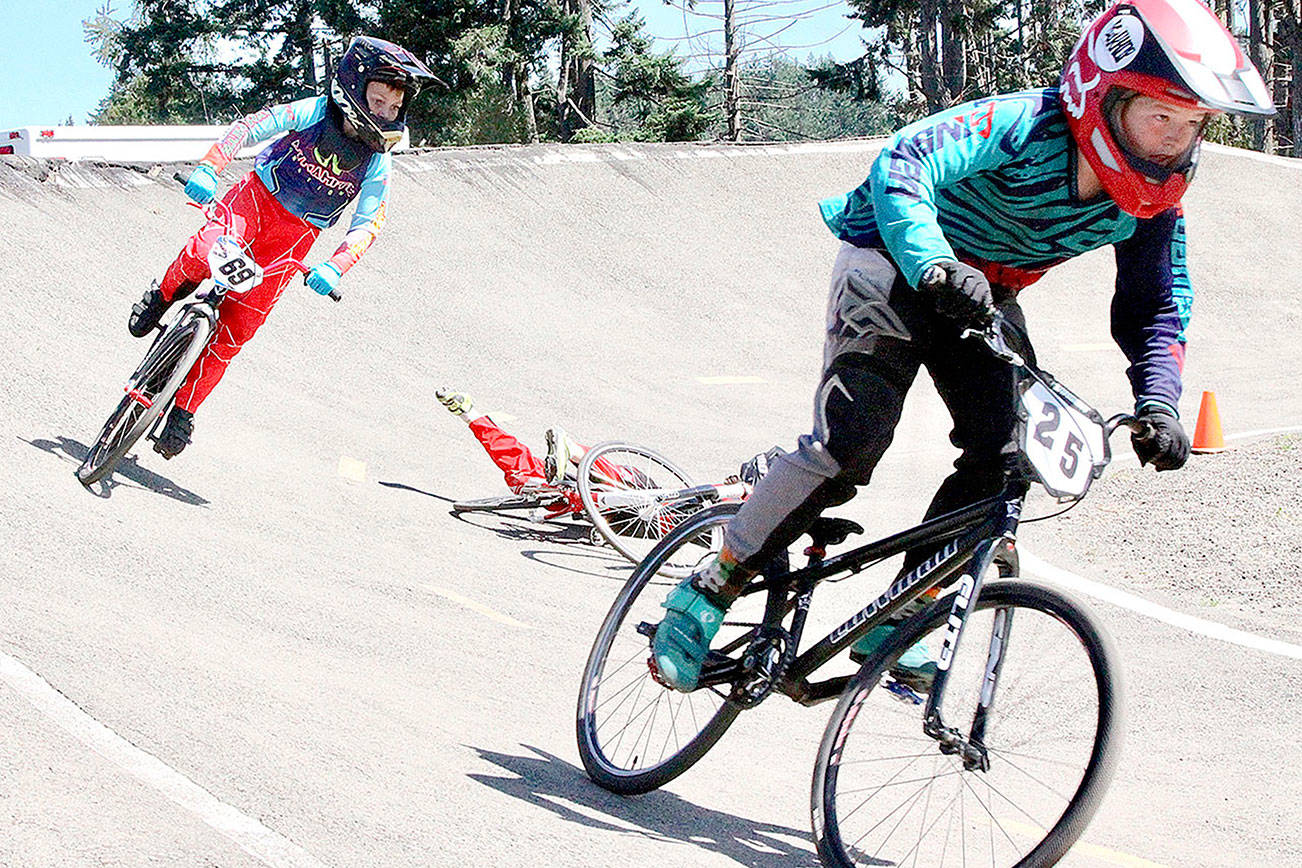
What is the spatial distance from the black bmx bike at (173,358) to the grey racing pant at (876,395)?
4005 mm

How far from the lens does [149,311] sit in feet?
25.2

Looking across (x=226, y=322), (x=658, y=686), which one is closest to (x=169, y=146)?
(x=226, y=322)

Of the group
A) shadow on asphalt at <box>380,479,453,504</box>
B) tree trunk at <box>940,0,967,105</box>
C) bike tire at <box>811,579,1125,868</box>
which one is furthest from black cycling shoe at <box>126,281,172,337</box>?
tree trunk at <box>940,0,967,105</box>

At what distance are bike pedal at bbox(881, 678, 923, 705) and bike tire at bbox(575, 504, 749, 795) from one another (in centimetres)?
53

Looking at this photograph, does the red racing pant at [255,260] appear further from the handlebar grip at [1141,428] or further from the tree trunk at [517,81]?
the tree trunk at [517,81]

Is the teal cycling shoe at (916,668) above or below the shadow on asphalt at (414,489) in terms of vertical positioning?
above

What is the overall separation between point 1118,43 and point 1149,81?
0.16 meters

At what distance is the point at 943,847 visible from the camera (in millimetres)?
3512

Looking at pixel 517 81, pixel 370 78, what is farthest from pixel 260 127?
pixel 517 81

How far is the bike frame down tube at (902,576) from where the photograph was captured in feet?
11.3

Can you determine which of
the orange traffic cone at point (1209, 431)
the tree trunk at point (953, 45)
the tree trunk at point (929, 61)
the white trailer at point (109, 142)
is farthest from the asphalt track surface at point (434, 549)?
the tree trunk at point (929, 61)

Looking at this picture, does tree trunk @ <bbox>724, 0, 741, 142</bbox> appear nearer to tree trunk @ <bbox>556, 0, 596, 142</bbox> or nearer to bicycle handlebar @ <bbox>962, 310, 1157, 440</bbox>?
tree trunk @ <bbox>556, 0, 596, 142</bbox>

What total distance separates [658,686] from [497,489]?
5204 mm

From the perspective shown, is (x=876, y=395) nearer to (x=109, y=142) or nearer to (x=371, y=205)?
(x=371, y=205)
